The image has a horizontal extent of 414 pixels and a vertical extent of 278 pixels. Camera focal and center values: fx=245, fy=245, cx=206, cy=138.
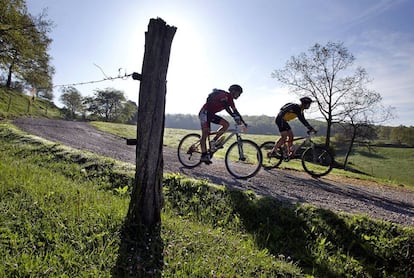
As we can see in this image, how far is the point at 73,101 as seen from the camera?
7100cm

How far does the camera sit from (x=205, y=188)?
5773 mm

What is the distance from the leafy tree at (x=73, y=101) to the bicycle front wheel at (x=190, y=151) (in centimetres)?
7124

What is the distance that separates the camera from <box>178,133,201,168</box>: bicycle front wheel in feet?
27.5

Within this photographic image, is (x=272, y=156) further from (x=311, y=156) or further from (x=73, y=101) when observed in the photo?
(x=73, y=101)

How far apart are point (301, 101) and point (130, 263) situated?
732 cm

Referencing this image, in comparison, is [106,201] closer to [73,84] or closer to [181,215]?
[181,215]

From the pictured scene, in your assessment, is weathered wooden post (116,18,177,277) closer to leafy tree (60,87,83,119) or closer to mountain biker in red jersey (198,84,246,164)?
mountain biker in red jersey (198,84,246,164)

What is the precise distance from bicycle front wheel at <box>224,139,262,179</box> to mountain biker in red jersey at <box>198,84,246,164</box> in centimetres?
66

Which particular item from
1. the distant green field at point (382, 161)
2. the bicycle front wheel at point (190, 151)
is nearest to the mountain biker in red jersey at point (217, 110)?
the bicycle front wheel at point (190, 151)

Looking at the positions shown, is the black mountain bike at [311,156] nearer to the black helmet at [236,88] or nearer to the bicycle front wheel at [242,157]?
the bicycle front wheel at [242,157]

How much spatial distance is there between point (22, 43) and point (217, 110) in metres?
21.9

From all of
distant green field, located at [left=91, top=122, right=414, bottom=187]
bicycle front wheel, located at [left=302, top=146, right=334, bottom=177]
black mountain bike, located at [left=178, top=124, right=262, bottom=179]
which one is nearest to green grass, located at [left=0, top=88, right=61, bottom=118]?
distant green field, located at [left=91, top=122, right=414, bottom=187]

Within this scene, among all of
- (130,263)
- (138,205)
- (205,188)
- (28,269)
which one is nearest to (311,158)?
(205,188)

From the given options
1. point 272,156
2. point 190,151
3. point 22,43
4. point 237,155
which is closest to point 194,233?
point 237,155
